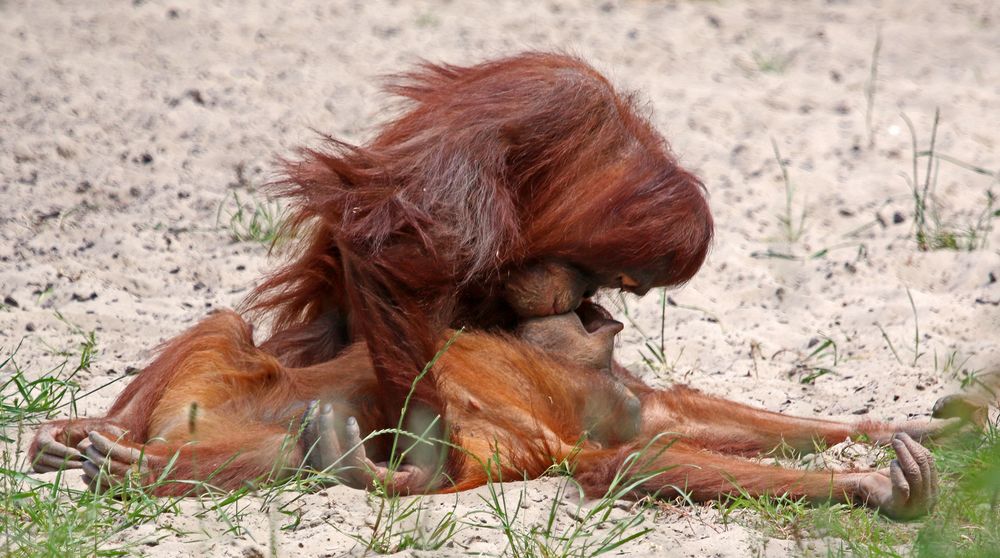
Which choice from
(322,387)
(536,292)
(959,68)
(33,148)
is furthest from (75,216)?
(959,68)

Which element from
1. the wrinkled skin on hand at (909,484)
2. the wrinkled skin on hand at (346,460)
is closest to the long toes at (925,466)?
the wrinkled skin on hand at (909,484)

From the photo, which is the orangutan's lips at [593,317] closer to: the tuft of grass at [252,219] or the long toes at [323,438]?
the long toes at [323,438]

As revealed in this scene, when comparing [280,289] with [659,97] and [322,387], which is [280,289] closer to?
[322,387]

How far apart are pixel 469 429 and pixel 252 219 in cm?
240

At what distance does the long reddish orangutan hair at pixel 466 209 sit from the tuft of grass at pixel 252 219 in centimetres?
130

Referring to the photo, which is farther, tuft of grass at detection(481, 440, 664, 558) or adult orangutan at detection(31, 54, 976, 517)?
adult orangutan at detection(31, 54, 976, 517)

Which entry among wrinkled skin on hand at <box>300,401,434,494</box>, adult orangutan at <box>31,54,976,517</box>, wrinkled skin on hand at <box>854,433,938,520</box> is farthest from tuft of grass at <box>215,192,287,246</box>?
wrinkled skin on hand at <box>854,433,938,520</box>

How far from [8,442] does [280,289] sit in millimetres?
1008

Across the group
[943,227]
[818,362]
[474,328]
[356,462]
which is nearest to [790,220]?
[943,227]

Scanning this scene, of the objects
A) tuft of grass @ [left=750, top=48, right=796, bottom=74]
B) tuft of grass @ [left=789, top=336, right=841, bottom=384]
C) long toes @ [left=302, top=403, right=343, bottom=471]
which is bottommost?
tuft of grass @ [left=789, top=336, right=841, bottom=384]

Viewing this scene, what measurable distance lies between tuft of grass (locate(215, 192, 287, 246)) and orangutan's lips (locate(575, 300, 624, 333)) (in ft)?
5.61

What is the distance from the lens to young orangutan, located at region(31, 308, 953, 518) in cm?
346

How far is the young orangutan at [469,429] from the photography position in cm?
346

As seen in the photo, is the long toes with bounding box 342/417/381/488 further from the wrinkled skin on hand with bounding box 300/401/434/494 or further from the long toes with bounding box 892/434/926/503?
the long toes with bounding box 892/434/926/503
